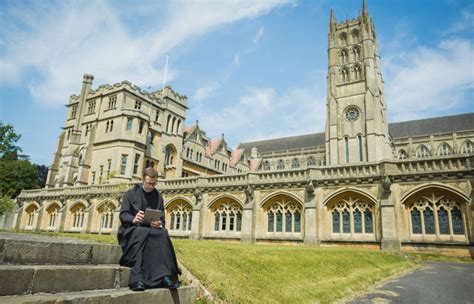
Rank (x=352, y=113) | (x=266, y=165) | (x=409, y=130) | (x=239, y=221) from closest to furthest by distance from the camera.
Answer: (x=239, y=221)
(x=352, y=113)
(x=409, y=130)
(x=266, y=165)

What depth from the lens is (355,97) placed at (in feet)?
143

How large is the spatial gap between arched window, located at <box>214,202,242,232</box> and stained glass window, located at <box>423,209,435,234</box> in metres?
12.0

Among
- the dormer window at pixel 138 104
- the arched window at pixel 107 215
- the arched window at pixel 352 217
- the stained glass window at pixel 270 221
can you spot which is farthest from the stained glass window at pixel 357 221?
A: the dormer window at pixel 138 104

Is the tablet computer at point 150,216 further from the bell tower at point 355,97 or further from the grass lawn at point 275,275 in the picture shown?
the bell tower at point 355,97

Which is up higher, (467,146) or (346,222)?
(467,146)

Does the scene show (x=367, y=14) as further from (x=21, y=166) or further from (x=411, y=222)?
(x=21, y=166)

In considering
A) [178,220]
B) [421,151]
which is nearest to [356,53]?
[421,151]

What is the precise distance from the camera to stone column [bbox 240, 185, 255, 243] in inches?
852

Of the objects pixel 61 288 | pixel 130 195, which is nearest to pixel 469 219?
pixel 130 195

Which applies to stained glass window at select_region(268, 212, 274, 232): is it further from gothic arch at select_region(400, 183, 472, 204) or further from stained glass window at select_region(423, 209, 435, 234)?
stained glass window at select_region(423, 209, 435, 234)

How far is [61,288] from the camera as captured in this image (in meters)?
4.23

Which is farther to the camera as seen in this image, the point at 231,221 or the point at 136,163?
the point at 136,163

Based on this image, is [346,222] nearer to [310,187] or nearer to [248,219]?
[310,187]

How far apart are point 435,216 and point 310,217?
687cm
